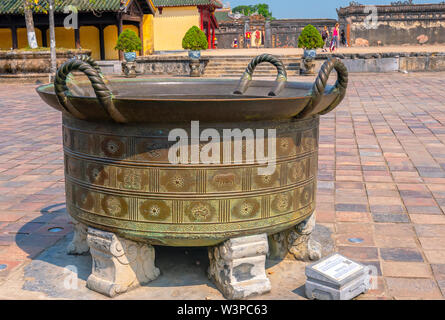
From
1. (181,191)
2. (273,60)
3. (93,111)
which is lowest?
(181,191)

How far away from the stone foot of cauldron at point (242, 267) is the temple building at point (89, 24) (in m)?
21.4

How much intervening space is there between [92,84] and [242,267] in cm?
119

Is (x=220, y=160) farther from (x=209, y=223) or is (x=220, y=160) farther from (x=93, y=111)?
(x=93, y=111)

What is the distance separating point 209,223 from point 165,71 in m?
18.5

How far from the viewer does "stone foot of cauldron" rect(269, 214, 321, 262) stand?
3.22 m

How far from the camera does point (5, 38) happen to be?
82.6 feet

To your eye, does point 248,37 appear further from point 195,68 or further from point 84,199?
point 84,199

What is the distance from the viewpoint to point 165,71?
811 inches

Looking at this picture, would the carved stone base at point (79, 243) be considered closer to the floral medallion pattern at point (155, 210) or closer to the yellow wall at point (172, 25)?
the floral medallion pattern at point (155, 210)

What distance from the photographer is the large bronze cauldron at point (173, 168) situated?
2487mm

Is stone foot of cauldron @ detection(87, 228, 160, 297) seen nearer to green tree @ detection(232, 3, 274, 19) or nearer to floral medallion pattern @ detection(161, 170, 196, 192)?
floral medallion pattern @ detection(161, 170, 196, 192)

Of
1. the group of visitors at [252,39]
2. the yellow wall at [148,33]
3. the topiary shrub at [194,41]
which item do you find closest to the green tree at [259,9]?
the group of visitors at [252,39]

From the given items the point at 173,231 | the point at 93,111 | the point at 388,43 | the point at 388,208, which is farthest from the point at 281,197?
the point at 388,43

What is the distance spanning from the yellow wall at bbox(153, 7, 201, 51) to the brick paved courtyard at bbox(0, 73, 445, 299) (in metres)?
21.1
